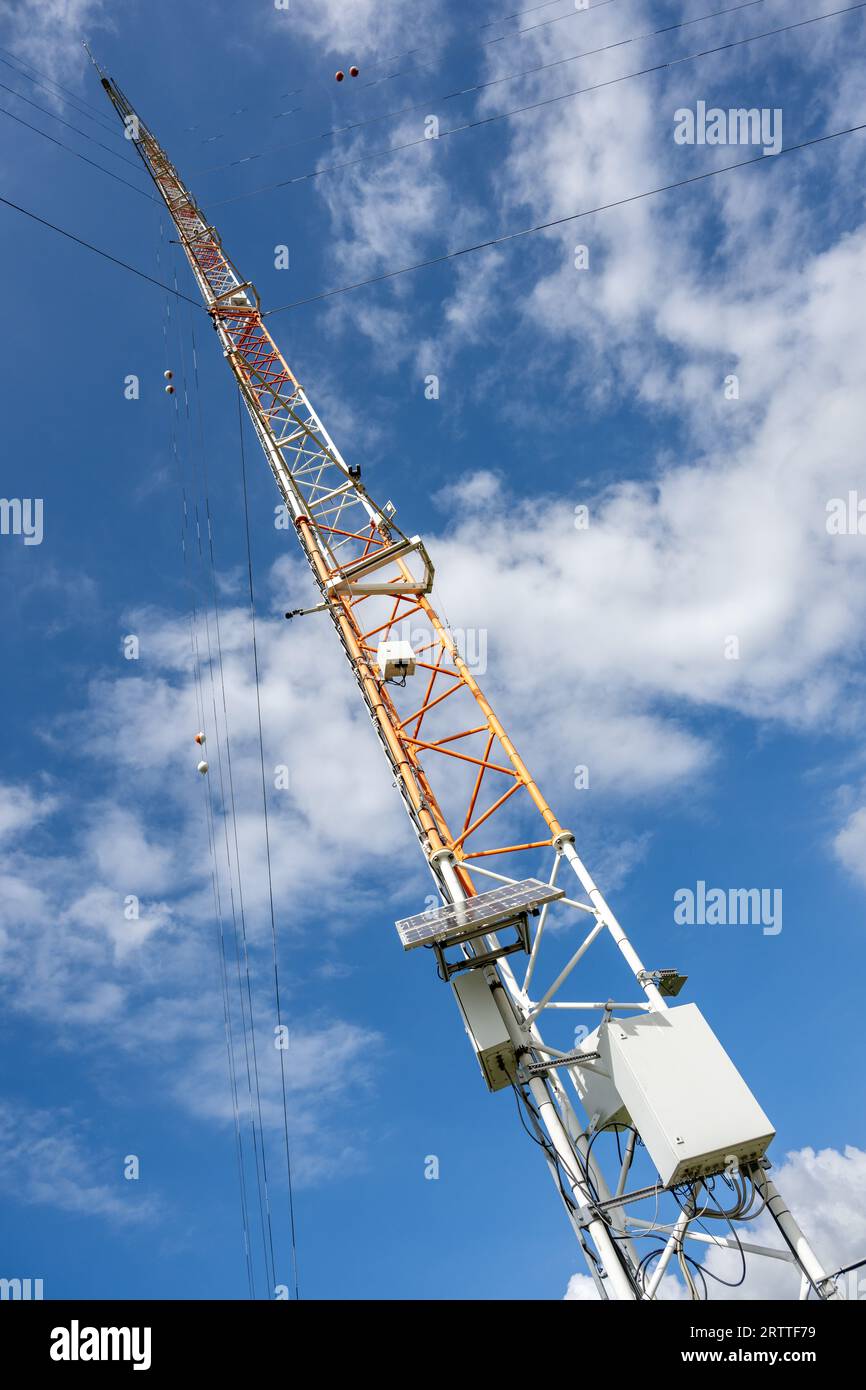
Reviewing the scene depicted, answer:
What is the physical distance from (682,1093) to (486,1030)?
4.35m

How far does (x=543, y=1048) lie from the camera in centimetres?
1817

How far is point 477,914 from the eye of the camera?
60.3ft

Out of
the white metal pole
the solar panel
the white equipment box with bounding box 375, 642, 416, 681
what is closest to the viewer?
the white metal pole

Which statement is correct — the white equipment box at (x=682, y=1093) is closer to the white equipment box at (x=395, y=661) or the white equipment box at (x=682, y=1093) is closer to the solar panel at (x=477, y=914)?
the solar panel at (x=477, y=914)

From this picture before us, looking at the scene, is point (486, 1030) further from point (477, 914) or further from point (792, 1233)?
point (792, 1233)

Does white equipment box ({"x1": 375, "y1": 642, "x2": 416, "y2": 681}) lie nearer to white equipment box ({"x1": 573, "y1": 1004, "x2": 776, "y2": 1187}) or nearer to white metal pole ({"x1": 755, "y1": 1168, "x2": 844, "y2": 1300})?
white equipment box ({"x1": 573, "y1": 1004, "x2": 776, "y2": 1187})

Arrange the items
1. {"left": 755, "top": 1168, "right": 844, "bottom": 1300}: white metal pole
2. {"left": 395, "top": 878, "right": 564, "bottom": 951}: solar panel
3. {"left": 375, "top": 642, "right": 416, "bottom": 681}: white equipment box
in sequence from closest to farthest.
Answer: {"left": 755, "top": 1168, "right": 844, "bottom": 1300}: white metal pole < {"left": 395, "top": 878, "right": 564, "bottom": 951}: solar panel < {"left": 375, "top": 642, "right": 416, "bottom": 681}: white equipment box

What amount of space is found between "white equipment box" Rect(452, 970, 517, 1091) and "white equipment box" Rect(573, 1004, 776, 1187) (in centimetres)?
215

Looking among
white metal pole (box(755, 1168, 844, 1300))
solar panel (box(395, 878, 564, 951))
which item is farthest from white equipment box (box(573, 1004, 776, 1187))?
solar panel (box(395, 878, 564, 951))

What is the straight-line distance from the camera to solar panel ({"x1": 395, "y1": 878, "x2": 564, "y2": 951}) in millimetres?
17953

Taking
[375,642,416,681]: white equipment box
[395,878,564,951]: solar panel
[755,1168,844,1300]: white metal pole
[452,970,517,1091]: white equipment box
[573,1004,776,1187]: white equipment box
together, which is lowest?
[755,1168,844,1300]: white metal pole

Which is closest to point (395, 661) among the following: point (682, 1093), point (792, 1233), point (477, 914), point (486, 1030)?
point (477, 914)
